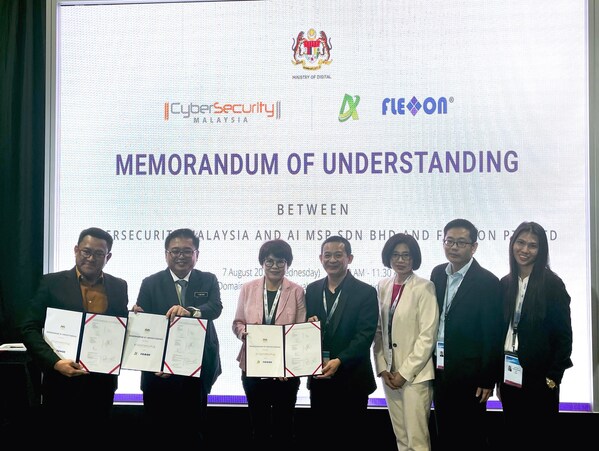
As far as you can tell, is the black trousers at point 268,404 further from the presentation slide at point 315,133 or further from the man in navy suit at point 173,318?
the presentation slide at point 315,133

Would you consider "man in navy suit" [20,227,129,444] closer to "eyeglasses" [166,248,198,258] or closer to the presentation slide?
"eyeglasses" [166,248,198,258]

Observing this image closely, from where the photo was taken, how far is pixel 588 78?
4.50 meters

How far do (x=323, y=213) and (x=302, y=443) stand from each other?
1606 millimetres

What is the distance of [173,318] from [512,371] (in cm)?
200

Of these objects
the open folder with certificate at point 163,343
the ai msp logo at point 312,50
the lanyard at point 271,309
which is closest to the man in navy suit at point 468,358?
the lanyard at point 271,309

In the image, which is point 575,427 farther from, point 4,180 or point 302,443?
point 4,180

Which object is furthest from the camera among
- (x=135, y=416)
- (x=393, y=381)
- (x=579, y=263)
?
(x=135, y=416)

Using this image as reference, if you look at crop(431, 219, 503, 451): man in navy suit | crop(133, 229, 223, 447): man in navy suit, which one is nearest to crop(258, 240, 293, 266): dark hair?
crop(133, 229, 223, 447): man in navy suit

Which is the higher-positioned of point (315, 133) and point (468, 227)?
point (315, 133)

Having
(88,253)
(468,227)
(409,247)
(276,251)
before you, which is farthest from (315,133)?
(88,253)

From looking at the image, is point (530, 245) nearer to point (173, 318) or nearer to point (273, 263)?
point (273, 263)

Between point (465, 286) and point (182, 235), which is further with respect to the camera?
point (182, 235)

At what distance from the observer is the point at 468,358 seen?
393cm

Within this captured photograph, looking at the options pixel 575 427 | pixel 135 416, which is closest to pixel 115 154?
pixel 135 416
